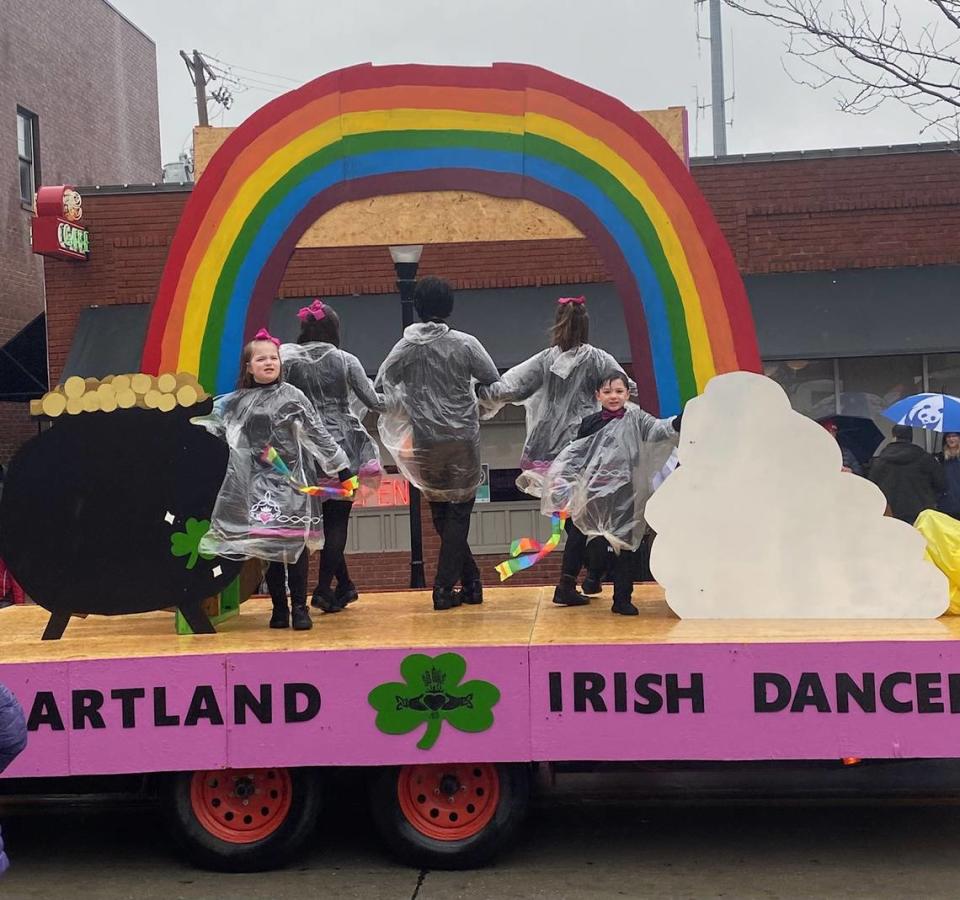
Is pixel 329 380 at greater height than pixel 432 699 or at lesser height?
greater

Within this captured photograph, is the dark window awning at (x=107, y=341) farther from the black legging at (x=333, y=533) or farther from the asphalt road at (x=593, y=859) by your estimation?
the asphalt road at (x=593, y=859)

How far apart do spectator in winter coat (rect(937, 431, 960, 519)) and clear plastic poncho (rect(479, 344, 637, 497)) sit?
439 centimetres

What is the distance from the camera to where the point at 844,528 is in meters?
6.46

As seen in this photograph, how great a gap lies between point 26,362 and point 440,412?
11.8 metres

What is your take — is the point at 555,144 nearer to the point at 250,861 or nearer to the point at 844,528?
the point at 844,528

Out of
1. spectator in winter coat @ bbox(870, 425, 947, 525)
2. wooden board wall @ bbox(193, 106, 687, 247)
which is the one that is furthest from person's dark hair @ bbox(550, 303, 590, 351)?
spectator in winter coat @ bbox(870, 425, 947, 525)

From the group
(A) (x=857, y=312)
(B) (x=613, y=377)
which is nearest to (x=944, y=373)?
(A) (x=857, y=312)

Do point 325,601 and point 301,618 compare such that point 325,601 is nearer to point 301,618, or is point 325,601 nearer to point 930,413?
point 301,618

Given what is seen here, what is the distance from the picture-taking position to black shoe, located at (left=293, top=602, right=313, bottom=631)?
645 centimetres

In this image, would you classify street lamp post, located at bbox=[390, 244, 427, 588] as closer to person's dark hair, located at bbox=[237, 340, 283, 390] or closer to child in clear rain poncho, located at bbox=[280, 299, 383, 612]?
child in clear rain poncho, located at bbox=[280, 299, 383, 612]

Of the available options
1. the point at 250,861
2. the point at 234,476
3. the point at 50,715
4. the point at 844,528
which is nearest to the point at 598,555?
the point at 844,528

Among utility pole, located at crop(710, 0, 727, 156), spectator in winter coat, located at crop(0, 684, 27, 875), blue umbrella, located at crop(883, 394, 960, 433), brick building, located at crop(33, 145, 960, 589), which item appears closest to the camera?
spectator in winter coat, located at crop(0, 684, 27, 875)

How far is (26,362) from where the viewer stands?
690 inches

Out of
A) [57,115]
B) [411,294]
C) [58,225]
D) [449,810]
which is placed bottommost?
[449,810]
